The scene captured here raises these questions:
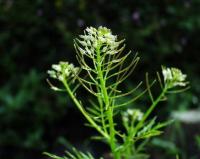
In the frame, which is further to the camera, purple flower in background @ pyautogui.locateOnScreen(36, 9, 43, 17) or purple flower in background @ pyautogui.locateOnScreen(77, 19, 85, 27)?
purple flower in background @ pyautogui.locateOnScreen(36, 9, 43, 17)

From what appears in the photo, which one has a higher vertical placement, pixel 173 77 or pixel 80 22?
pixel 80 22

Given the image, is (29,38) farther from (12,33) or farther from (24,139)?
(24,139)

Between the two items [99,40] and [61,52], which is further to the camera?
[61,52]

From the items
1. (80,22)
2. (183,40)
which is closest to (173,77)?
(80,22)

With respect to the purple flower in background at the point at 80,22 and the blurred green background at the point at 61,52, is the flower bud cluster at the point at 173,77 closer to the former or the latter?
the blurred green background at the point at 61,52

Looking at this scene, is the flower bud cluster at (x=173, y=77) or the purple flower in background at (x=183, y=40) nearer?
the flower bud cluster at (x=173, y=77)

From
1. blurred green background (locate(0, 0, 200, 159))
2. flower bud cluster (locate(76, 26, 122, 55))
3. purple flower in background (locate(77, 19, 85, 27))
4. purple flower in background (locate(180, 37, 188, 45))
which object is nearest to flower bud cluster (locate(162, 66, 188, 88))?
flower bud cluster (locate(76, 26, 122, 55))

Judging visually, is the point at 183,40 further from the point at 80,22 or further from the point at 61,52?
the point at 61,52

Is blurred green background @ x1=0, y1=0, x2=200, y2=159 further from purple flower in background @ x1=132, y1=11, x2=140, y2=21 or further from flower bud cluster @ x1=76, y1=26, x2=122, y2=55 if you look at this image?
flower bud cluster @ x1=76, y1=26, x2=122, y2=55

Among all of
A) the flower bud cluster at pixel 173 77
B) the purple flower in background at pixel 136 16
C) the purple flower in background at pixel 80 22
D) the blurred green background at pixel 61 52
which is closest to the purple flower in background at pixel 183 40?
the blurred green background at pixel 61 52
